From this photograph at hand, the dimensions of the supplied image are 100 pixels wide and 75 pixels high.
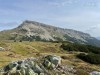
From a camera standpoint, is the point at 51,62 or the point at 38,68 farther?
the point at 51,62

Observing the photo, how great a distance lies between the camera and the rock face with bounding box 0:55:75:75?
142 ft

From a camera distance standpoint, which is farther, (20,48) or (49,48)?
(49,48)

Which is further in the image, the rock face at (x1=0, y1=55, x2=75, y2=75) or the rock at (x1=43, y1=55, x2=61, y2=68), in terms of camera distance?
the rock at (x1=43, y1=55, x2=61, y2=68)

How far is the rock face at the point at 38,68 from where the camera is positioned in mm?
43312

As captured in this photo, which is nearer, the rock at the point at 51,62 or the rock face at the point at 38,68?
the rock face at the point at 38,68

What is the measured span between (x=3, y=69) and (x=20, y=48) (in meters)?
55.8

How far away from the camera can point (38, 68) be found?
44625mm

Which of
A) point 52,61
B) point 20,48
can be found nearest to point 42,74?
point 52,61

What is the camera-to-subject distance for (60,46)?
383ft

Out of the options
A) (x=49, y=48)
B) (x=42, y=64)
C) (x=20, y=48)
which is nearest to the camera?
(x=42, y=64)

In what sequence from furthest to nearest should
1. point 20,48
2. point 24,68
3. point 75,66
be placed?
1. point 20,48
2. point 75,66
3. point 24,68

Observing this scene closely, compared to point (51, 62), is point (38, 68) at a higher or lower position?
lower

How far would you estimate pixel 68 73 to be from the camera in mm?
47531

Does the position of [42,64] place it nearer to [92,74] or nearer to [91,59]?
[92,74]
